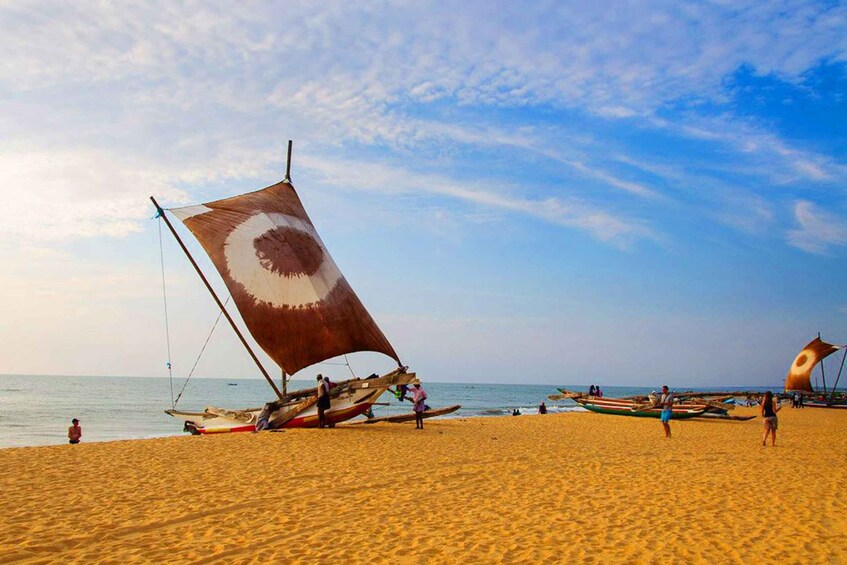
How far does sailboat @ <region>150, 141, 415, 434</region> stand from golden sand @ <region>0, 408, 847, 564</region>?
3405 millimetres

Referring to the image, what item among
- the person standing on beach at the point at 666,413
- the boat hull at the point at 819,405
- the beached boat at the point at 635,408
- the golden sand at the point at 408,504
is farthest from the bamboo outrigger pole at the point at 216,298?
the boat hull at the point at 819,405

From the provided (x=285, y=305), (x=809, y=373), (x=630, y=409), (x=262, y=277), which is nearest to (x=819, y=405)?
(x=809, y=373)

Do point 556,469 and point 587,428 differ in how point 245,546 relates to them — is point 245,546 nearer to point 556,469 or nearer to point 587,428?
point 556,469

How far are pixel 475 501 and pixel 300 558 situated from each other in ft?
12.4

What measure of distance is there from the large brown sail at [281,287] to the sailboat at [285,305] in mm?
33

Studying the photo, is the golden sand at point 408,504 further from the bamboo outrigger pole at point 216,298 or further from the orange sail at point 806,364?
Result: the orange sail at point 806,364

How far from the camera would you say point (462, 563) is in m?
6.37

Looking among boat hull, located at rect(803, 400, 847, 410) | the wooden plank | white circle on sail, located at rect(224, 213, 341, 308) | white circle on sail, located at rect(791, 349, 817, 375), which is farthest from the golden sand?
white circle on sail, located at rect(791, 349, 817, 375)

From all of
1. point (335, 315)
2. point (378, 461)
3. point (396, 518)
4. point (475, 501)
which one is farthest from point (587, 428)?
point (396, 518)

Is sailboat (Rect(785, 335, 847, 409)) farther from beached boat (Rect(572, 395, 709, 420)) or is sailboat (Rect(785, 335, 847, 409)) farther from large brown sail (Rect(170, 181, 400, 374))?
large brown sail (Rect(170, 181, 400, 374))

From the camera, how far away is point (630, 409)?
107 ft

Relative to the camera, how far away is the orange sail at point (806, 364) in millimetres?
54906

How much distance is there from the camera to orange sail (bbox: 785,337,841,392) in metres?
A: 54.9

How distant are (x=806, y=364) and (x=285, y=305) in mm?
55682
